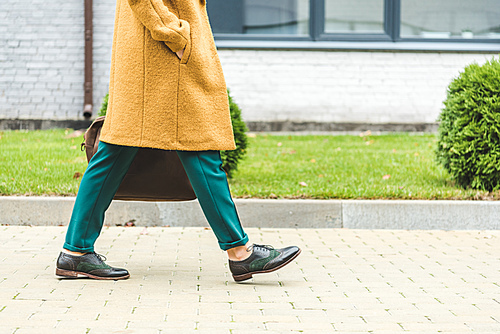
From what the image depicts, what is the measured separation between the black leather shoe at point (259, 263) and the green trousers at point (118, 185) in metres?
0.10

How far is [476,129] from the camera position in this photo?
6230mm

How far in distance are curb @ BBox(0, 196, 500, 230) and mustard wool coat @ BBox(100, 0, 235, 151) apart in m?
1.92

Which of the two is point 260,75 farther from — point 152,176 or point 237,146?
point 152,176

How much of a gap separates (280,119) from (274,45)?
1.26 m

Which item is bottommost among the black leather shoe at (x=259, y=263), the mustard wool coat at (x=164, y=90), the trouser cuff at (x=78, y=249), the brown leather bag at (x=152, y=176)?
the black leather shoe at (x=259, y=263)

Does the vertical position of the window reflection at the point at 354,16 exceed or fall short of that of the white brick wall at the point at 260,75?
it exceeds it

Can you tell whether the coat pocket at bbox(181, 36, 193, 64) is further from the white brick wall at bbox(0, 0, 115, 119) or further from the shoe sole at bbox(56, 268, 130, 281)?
the white brick wall at bbox(0, 0, 115, 119)

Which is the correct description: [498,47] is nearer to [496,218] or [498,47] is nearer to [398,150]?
[398,150]

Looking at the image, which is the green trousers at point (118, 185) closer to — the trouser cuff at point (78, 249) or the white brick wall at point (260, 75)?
the trouser cuff at point (78, 249)

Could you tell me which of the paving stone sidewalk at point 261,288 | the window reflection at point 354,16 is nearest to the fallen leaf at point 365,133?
the window reflection at point 354,16

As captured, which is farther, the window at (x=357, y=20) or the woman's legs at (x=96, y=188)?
the window at (x=357, y=20)

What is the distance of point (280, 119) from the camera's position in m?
12.1

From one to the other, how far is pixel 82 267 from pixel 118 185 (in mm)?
497

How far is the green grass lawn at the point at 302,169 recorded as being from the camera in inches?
240
